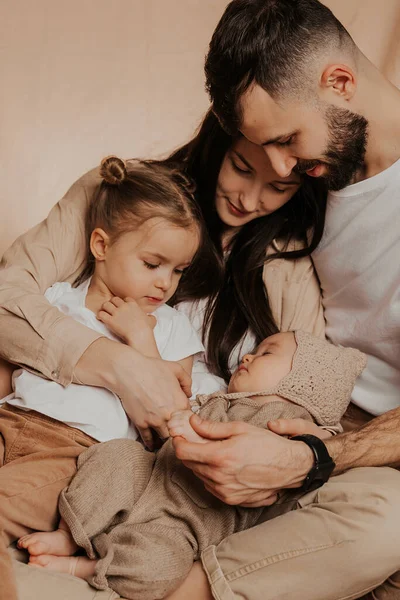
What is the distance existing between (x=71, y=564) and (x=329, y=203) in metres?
1.10

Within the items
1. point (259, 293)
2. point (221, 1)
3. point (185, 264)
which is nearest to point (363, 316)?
point (259, 293)

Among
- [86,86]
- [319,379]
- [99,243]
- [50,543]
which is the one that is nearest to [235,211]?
[99,243]

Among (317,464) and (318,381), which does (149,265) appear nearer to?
(318,381)

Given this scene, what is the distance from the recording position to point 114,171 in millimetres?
2023

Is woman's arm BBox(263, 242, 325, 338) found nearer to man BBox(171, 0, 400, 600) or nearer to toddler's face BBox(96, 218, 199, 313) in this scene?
man BBox(171, 0, 400, 600)

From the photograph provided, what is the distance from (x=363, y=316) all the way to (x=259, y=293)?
0.28 metres

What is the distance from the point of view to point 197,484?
5.38 feet

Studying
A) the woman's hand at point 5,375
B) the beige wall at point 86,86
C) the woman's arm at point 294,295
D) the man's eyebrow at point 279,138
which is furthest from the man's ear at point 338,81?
the beige wall at point 86,86

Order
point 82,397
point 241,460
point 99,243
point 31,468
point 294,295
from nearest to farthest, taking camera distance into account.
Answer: point 241,460, point 31,468, point 82,397, point 99,243, point 294,295

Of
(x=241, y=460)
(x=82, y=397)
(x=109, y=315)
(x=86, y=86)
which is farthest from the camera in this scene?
(x=86, y=86)

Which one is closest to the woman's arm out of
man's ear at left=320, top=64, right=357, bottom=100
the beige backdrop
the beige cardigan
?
the beige cardigan

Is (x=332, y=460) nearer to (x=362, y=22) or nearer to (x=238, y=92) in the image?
(x=238, y=92)

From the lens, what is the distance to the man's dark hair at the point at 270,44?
5.91 feet

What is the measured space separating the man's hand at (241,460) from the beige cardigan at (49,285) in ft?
1.27
